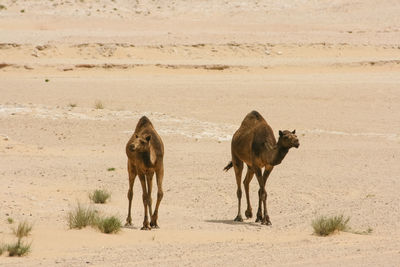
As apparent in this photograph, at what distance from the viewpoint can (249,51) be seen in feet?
163

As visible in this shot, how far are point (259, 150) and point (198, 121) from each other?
14.2 m

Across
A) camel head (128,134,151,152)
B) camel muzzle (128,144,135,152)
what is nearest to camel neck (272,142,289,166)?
camel head (128,134,151,152)

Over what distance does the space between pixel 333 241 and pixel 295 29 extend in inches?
1883

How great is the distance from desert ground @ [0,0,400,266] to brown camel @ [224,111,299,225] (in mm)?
541

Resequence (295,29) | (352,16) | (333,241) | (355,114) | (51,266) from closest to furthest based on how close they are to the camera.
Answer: (51,266) → (333,241) → (355,114) → (295,29) → (352,16)

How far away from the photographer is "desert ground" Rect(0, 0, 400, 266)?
13680 millimetres

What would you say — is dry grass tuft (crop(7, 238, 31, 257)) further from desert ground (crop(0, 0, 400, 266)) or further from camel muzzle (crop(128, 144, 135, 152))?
camel muzzle (crop(128, 144, 135, 152))

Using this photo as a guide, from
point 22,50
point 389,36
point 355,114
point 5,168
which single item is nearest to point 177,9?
point 389,36

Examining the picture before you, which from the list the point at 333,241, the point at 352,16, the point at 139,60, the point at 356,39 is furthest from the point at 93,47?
the point at 333,241

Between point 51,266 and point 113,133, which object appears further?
point 113,133

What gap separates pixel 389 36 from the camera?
55719mm

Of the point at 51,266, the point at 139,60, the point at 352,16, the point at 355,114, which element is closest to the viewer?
the point at 51,266

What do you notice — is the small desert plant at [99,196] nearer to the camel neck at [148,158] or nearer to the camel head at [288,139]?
the camel neck at [148,158]

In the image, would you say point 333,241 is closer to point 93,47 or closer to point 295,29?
point 93,47
